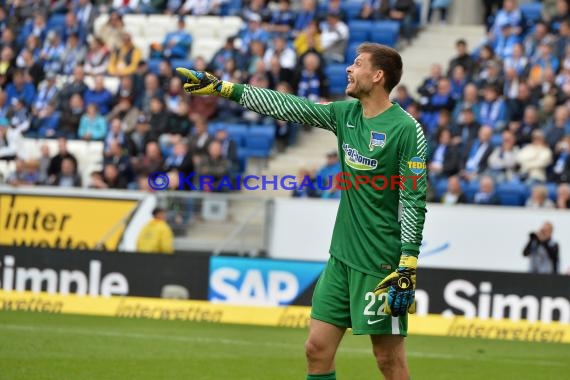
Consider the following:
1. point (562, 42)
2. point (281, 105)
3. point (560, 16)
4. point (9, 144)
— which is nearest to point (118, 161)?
point (9, 144)

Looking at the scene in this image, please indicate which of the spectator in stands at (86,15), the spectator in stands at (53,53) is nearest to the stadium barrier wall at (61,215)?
the spectator in stands at (53,53)

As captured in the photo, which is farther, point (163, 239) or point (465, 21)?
point (465, 21)

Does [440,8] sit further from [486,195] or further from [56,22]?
[486,195]

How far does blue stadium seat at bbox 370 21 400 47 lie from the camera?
22.6 m

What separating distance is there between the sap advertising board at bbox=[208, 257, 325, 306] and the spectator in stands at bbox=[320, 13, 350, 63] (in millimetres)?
7659

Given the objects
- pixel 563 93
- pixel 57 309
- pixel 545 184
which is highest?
pixel 563 93

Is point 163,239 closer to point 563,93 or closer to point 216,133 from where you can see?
point 216,133

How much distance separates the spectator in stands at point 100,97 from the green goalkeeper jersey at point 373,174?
620 inches

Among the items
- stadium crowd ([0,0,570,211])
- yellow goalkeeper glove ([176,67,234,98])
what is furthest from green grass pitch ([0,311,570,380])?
stadium crowd ([0,0,570,211])

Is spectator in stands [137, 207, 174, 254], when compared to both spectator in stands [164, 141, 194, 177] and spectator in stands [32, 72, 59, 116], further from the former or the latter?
spectator in stands [32, 72, 59, 116]

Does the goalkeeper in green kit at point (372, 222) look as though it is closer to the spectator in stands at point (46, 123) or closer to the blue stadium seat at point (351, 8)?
the spectator in stands at point (46, 123)

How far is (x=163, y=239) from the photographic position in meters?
17.7

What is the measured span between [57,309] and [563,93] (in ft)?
28.1

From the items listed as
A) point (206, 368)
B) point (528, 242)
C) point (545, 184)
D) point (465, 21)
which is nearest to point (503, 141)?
point (545, 184)
